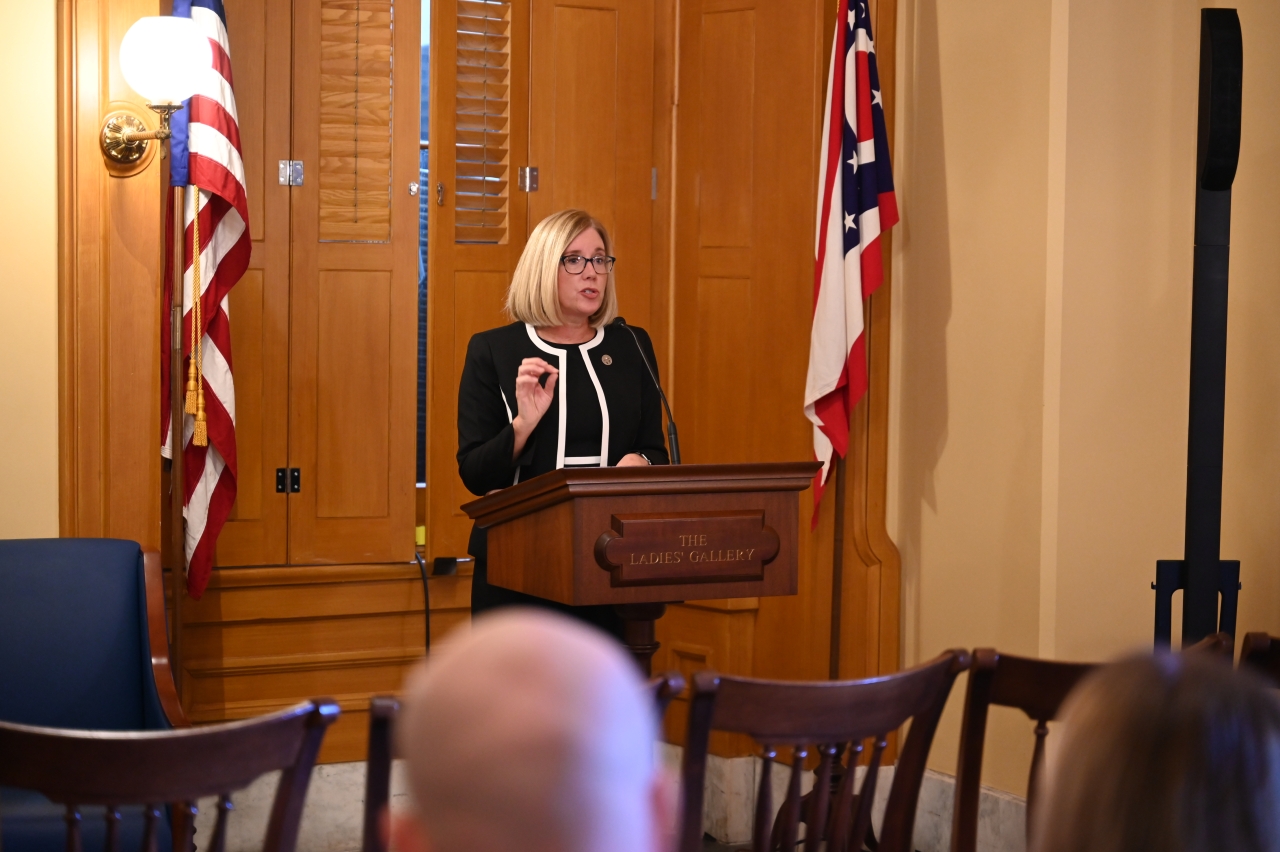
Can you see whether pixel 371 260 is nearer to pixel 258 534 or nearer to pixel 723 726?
pixel 258 534

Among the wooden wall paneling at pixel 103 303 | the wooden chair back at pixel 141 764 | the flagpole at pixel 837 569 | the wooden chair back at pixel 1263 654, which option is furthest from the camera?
the flagpole at pixel 837 569

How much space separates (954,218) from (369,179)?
2120 mm

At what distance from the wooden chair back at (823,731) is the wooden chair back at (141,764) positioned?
0.54 meters

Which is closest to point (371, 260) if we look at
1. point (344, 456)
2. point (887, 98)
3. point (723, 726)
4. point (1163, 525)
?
point (344, 456)

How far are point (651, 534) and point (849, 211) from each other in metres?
2.04

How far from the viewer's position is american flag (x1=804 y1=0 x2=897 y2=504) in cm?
428

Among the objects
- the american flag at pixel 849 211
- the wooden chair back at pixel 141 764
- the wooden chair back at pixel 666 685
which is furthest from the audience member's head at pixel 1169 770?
the american flag at pixel 849 211

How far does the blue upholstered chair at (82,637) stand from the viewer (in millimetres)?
3088

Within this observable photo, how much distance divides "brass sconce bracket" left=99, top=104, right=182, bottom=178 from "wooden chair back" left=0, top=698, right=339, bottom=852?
8.80 ft

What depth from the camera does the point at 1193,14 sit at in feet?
12.8

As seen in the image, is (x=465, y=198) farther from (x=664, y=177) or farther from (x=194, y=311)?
(x=194, y=311)

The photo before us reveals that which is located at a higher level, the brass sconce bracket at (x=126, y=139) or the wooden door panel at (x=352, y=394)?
the brass sconce bracket at (x=126, y=139)

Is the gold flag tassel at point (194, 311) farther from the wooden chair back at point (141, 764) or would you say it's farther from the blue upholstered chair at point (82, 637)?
the wooden chair back at point (141, 764)

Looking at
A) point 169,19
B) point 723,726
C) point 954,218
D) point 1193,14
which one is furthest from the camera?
point 954,218
